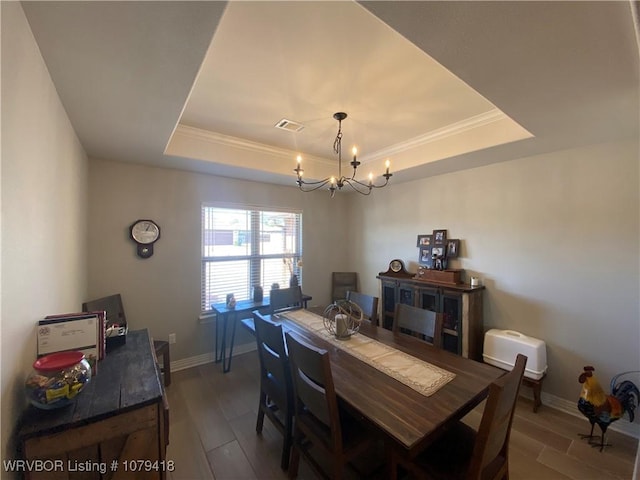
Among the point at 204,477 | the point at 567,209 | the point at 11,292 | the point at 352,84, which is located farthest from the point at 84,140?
the point at 567,209

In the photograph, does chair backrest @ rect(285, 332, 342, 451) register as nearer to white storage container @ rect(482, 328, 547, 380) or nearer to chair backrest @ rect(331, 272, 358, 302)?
white storage container @ rect(482, 328, 547, 380)

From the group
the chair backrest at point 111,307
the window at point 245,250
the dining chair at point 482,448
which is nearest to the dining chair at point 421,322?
the dining chair at point 482,448

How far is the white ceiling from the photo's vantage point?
1062 millimetres

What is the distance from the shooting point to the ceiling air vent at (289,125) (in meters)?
2.56

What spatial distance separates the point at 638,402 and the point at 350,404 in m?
2.46

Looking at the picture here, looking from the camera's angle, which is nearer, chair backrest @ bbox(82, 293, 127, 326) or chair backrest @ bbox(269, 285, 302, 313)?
chair backrest @ bbox(82, 293, 127, 326)

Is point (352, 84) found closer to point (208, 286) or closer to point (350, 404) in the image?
point (350, 404)

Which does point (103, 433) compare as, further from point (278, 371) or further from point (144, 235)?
point (144, 235)

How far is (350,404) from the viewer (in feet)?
4.50

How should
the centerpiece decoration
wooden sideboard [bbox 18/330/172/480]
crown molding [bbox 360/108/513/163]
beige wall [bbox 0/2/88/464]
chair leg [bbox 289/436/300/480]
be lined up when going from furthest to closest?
crown molding [bbox 360/108/513/163] → the centerpiece decoration → chair leg [bbox 289/436/300/480] → wooden sideboard [bbox 18/330/172/480] → beige wall [bbox 0/2/88/464]

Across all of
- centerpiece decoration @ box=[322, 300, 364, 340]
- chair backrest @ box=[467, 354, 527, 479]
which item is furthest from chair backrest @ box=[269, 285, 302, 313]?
chair backrest @ box=[467, 354, 527, 479]

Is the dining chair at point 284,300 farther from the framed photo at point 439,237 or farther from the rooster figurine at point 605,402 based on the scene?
the rooster figurine at point 605,402

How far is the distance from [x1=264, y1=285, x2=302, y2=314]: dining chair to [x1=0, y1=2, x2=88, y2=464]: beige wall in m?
1.74

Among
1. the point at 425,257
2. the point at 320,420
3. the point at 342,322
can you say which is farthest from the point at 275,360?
the point at 425,257
